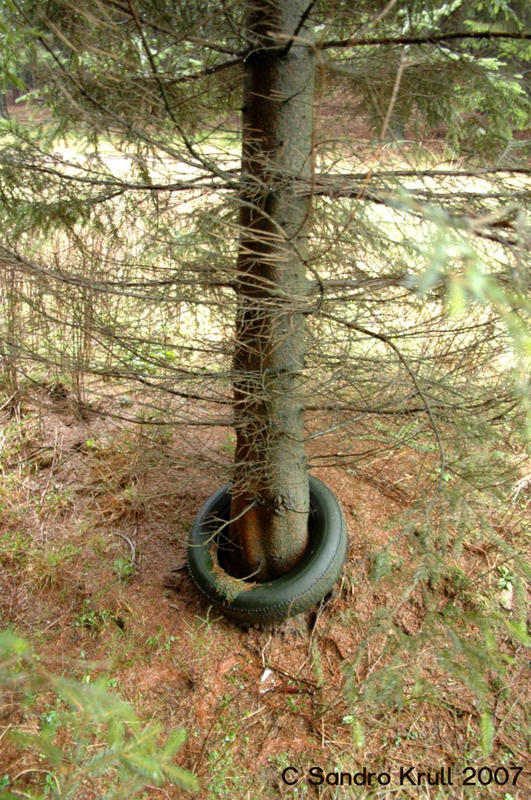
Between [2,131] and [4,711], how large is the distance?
119 inches

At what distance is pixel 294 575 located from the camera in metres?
2.85

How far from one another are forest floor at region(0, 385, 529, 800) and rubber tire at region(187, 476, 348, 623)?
21cm

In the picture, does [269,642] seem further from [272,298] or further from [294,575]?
[272,298]

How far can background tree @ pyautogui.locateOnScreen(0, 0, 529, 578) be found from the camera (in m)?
2.09

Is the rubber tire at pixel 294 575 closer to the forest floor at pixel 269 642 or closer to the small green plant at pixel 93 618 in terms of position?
the forest floor at pixel 269 642

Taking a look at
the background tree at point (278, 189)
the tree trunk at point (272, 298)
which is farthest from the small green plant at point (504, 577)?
the tree trunk at point (272, 298)

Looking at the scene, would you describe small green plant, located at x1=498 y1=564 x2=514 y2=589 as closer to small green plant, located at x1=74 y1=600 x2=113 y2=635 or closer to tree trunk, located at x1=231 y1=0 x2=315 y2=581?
tree trunk, located at x1=231 y1=0 x2=315 y2=581

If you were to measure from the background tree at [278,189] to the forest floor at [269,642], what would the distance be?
0.45 m

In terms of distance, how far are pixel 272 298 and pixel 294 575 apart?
5.32 feet

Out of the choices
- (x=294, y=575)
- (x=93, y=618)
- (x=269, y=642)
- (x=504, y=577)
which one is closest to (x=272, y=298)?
(x=294, y=575)

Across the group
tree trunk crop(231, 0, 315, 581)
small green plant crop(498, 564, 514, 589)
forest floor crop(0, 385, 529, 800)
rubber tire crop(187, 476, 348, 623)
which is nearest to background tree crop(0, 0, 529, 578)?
tree trunk crop(231, 0, 315, 581)

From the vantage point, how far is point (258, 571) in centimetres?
308

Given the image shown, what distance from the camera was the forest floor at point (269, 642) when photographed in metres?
2.25

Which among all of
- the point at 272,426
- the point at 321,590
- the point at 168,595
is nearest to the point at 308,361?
the point at 272,426
